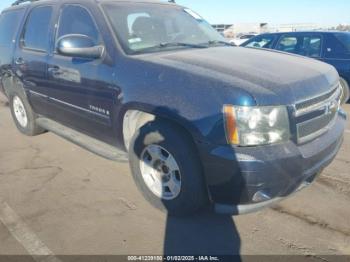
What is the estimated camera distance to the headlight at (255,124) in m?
2.63

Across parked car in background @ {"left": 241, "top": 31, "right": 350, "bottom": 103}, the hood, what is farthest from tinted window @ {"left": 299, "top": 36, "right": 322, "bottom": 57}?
the hood

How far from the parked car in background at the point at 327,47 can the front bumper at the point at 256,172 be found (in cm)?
509

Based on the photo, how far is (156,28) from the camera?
3984 mm

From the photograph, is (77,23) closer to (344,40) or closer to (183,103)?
(183,103)

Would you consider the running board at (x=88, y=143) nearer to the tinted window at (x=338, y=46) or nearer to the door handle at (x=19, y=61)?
the door handle at (x=19, y=61)

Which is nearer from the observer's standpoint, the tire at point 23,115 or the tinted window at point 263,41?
the tire at point 23,115

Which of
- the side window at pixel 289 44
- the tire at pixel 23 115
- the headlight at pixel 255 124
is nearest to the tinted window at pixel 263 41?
the side window at pixel 289 44

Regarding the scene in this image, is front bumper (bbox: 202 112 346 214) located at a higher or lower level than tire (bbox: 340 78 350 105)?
higher

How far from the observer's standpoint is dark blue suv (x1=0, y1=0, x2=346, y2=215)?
8.78ft

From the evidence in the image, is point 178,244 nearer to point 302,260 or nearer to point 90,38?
point 302,260

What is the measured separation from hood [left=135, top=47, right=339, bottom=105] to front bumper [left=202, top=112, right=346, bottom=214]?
0.39 metres

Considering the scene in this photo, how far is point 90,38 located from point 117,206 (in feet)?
5.59

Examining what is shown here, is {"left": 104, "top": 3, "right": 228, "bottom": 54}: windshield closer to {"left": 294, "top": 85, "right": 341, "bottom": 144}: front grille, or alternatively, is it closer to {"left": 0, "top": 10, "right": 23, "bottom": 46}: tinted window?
{"left": 294, "top": 85, "right": 341, "bottom": 144}: front grille

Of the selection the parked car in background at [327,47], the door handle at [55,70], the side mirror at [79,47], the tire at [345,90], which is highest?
the side mirror at [79,47]
